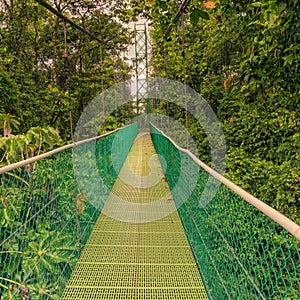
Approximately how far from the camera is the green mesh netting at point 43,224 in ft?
4.95

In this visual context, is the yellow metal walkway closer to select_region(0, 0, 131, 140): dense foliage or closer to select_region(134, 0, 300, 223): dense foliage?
select_region(134, 0, 300, 223): dense foliage

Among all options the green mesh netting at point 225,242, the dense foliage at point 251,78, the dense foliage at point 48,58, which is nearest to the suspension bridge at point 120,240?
the green mesh netting at point 225,242

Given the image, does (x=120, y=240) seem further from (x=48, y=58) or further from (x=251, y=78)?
(x=48, y=58)

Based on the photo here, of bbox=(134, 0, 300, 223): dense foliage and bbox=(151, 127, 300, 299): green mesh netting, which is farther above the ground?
bbox=(134, 0, 300, 223): dense foliage

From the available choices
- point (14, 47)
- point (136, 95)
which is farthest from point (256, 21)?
point (136, 95)

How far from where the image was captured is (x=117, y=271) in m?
2.34

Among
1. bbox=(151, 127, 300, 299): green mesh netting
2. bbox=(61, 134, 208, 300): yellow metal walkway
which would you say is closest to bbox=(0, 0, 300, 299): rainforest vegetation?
bbox=(61, 134, 208, 300): yellow metal walkway

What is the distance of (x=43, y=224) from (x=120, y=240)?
121cm

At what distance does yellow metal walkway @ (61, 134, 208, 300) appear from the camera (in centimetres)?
208

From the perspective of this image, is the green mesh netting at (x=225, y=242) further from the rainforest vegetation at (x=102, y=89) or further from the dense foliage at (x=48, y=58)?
the dense foliage at (x=48, y=58)

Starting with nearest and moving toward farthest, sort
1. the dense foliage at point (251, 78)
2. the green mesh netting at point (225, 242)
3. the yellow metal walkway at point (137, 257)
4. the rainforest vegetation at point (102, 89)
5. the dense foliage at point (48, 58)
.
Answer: the green mesh netting at point (225, 242) → the rainforest vegetation at point (102, 89) → the yellow metal walkway at point (137, 257) → the dense foliage at point (251, 78) → the dense foliage at point (48, 58)

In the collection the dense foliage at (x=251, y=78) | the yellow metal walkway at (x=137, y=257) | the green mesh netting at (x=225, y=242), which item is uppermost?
the dense foliage at (x=251, y=78)

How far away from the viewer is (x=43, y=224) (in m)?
1.78

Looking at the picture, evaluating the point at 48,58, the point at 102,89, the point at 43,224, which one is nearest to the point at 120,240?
the point at 43,224
